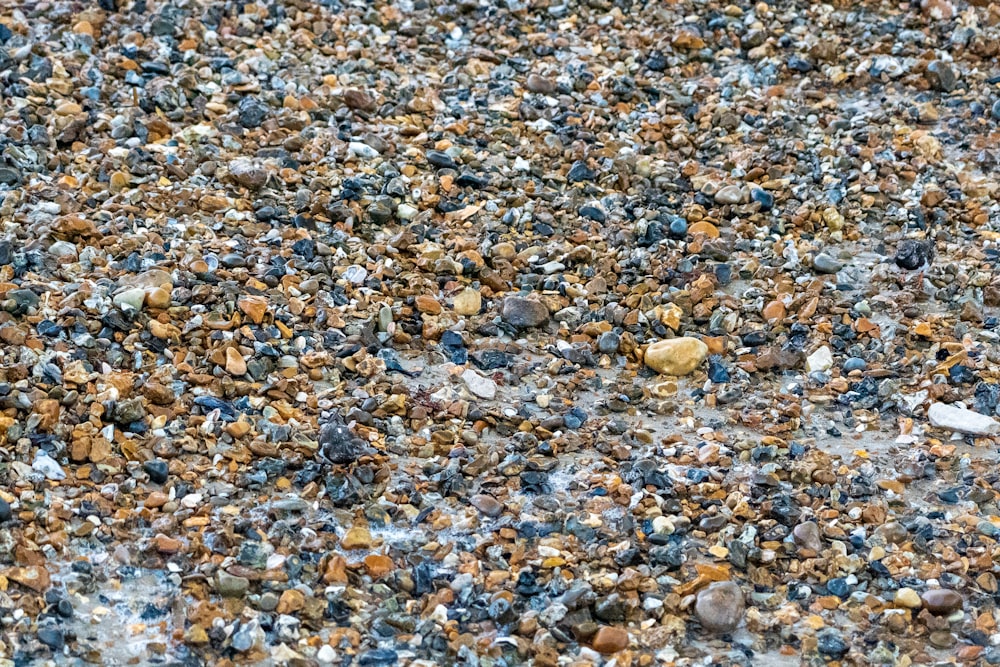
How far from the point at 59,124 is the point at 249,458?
2.33 metres

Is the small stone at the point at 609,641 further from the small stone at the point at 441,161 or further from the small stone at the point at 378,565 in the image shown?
the small stone at the point at 441,161

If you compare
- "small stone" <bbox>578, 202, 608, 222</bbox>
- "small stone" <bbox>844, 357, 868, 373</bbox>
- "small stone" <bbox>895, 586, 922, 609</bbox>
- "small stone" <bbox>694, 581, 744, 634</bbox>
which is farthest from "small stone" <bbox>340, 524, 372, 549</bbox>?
"small stone" <bbox>578, 202, 608, 222</bbox>

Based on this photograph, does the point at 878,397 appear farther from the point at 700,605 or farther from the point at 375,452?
the point at 375,452

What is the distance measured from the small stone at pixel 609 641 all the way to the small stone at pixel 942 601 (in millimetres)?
925

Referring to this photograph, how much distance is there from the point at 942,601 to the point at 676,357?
144 centimetres

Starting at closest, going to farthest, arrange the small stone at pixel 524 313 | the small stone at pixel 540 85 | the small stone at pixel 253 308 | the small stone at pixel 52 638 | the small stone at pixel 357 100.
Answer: the small stone at pixel 52 638
the small stone at pixel 253 308
the small stone at pixel 524 313
the small stone at pixel 357 100
the small stone at pixel 540 85

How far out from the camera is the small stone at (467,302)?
4.68 m

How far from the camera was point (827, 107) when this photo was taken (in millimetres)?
6121

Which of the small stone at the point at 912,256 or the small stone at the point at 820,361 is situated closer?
the small stone at the point at 820,361

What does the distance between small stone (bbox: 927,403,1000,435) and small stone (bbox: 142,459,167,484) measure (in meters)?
2.75

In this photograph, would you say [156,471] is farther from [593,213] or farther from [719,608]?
[593,213]

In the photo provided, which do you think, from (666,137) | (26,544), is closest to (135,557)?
(26,544)

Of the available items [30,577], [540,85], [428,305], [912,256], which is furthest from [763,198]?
[30,577]

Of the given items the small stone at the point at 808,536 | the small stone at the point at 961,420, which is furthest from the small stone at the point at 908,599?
the small stone at the point at 961,420
